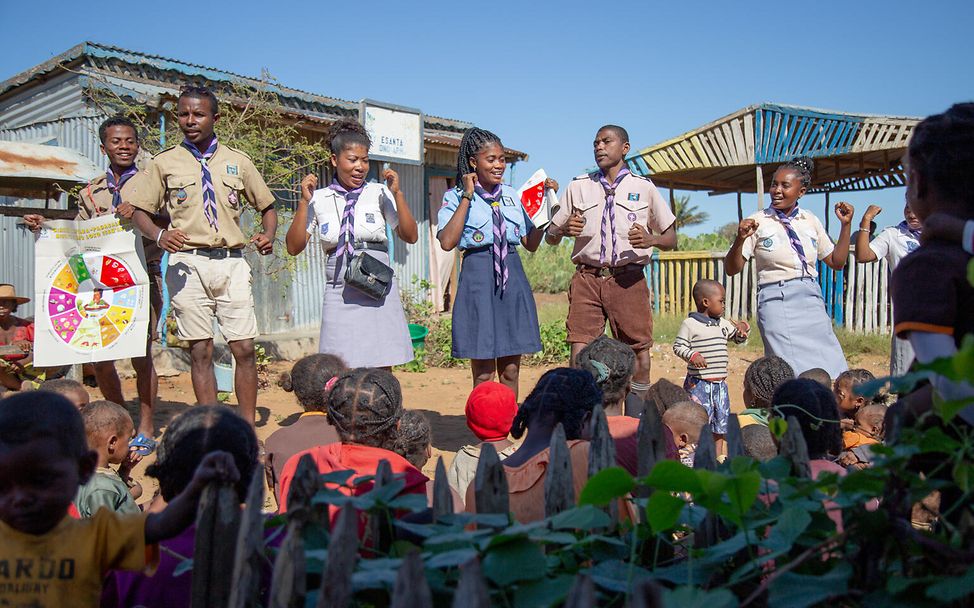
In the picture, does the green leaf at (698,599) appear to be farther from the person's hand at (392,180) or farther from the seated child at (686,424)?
Answer: the person's hand at (392,180)

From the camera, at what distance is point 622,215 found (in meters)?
5.21

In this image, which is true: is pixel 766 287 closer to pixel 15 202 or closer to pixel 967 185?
pixel 967 185

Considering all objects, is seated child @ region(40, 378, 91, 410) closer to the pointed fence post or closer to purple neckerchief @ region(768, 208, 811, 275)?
the pointed fence post

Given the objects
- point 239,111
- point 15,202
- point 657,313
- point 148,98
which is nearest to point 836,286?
point 657,313

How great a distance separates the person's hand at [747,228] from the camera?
501 cm

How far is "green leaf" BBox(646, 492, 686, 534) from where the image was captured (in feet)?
4.11

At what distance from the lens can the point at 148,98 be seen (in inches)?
327

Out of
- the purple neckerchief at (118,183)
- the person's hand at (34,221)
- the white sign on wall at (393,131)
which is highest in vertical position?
the white sign on wall at (393,131)

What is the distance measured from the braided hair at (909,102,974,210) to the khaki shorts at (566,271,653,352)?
354 centimetres

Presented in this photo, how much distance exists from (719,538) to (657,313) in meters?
11.7

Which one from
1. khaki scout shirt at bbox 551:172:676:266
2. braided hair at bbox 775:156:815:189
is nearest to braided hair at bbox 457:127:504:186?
khaki scout shirt at bbox 551:172:676:266

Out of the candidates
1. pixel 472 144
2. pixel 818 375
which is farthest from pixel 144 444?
pixel 818 375

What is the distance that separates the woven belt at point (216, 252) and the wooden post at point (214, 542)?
11.8 feet

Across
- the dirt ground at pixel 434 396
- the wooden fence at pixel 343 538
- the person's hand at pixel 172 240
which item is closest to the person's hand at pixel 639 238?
the dirt ground at pixel 434 396
